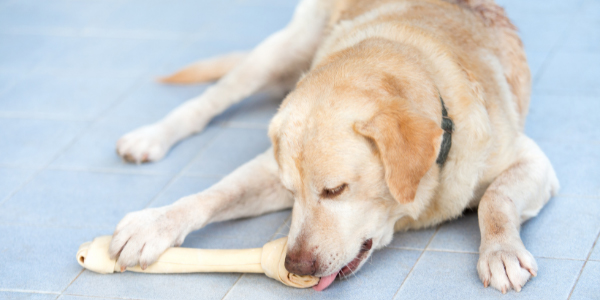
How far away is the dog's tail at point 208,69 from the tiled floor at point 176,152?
13 cm

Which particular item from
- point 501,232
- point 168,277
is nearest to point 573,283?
point 501,232

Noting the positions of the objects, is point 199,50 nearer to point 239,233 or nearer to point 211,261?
point 239,233

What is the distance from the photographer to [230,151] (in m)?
3.50

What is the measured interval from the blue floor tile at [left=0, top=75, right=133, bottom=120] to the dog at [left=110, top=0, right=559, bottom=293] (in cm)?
177

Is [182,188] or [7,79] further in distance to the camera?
[7,79]

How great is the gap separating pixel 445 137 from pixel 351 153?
420mm

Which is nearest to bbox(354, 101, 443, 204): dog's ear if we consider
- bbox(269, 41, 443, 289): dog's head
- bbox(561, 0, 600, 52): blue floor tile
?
bbox(269, 41, 443, 289): dog's head

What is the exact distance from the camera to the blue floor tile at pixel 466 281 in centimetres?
215

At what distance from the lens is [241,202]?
277 cm

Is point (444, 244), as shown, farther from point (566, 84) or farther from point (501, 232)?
point (566, 84)

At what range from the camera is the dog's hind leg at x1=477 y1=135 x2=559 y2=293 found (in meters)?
2.17

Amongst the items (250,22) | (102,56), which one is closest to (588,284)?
(250,22)

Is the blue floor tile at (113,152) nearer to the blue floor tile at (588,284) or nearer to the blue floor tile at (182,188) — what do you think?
the blue floor tile at (182,188)

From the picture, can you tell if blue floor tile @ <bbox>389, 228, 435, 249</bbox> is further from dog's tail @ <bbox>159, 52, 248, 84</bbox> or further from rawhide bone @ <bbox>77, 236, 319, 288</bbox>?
dog's tail @ <bbox>159, 52, 248, 84</bbox>
